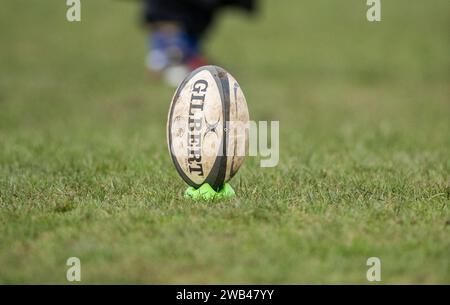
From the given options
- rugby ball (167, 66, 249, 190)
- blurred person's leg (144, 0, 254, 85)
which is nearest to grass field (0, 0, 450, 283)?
rugby ball (167, 66, 249, 190)

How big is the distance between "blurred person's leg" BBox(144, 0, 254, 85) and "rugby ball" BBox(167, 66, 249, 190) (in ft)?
20.3

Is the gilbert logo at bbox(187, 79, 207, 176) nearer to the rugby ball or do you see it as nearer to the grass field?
the rugby ball

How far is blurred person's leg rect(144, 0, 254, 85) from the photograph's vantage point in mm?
10984

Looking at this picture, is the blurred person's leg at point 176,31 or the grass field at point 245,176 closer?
the grass field at point 245,176

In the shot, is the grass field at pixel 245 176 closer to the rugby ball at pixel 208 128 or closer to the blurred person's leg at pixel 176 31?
the rugby ball at pixel 208 128

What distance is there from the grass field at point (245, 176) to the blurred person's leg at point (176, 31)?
41 cm

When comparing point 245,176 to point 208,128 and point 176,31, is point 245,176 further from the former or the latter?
point 176,31

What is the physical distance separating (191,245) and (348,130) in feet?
14.3

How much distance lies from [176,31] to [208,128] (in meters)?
6.63

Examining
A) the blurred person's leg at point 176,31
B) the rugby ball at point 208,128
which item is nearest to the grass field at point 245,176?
the rugby ball at point 208,128

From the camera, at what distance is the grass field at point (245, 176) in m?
3.76

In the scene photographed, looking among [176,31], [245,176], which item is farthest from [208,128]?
[176,31]
